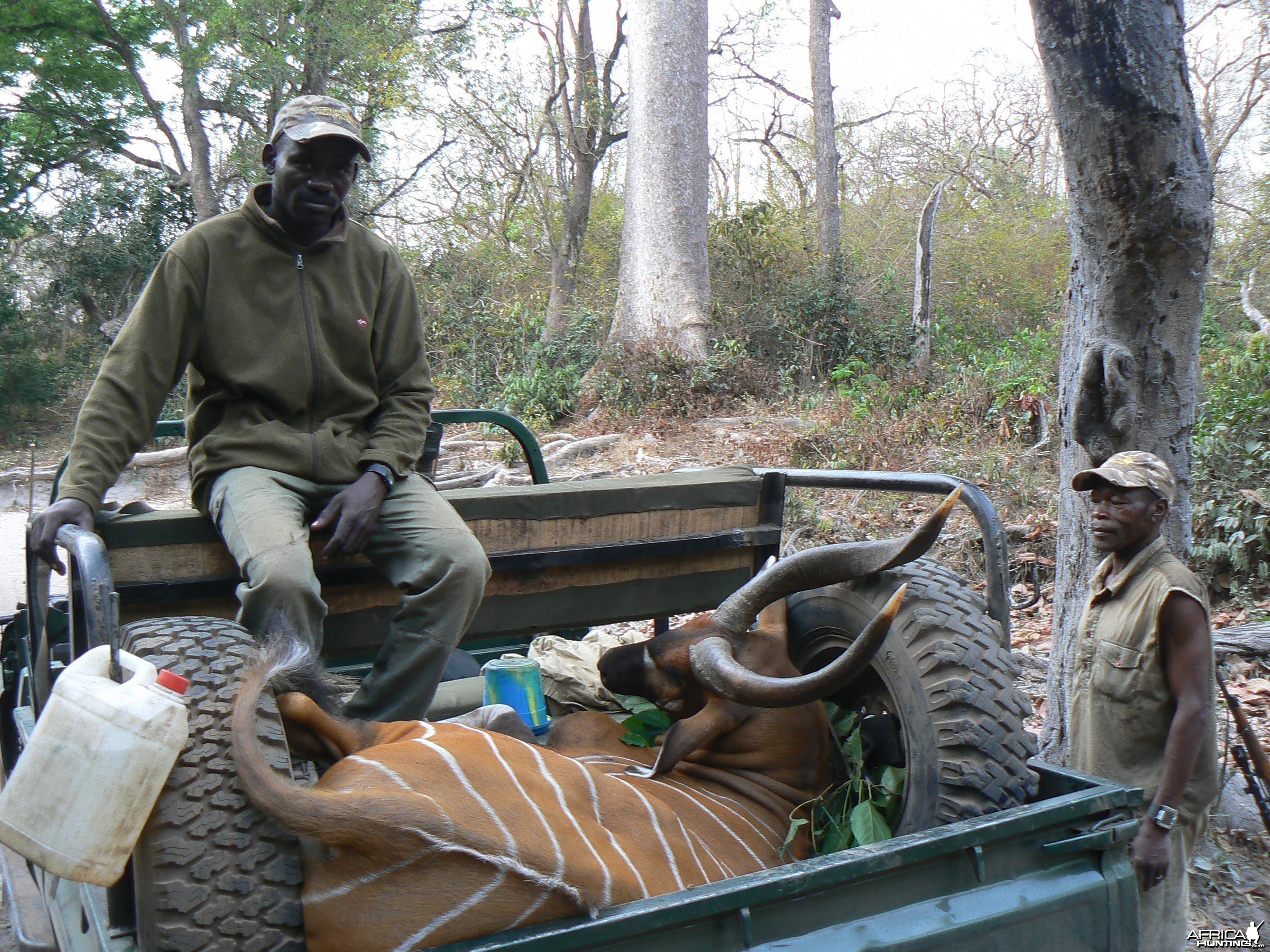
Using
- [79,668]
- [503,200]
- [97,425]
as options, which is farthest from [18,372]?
[79,668]

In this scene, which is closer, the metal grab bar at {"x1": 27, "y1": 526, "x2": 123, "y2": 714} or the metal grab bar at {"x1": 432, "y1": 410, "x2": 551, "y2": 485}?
the metal grab bar at {"x1": 27, "y1": 526, "x2": 123, "y2": 714}

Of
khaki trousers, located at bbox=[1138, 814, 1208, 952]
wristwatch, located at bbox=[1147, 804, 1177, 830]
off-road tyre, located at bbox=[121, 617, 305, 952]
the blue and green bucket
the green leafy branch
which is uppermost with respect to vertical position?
off-road tyre, located at bbox=[121, 617, 305, 952]

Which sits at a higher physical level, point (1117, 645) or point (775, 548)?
point (775, 548)

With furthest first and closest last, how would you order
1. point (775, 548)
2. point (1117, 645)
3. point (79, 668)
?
point (775, 548), point (1117, 645), point (79, 668)

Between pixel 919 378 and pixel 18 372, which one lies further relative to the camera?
pixel 18 372

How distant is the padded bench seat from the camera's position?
279 cm

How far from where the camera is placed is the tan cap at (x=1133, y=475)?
3168 millimetres

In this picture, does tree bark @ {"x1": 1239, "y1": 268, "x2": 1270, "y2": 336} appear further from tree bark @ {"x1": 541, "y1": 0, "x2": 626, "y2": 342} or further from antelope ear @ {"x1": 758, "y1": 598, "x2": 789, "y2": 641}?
tree bark @ {"x1": 541, "y1": 0, "x2": 626, "y2": 342}

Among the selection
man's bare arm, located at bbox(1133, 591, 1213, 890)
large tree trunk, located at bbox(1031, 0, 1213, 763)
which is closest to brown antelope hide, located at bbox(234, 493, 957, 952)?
man's bare arm, located at bbox(1133, 591, 1213, 890)

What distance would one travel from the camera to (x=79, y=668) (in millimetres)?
1809

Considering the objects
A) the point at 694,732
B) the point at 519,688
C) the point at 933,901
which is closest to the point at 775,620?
the point at 694,732

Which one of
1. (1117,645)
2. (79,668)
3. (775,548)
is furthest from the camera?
(775,548)

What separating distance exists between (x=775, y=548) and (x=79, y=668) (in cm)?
253

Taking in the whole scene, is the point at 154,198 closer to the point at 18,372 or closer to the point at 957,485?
the point at 18,372
